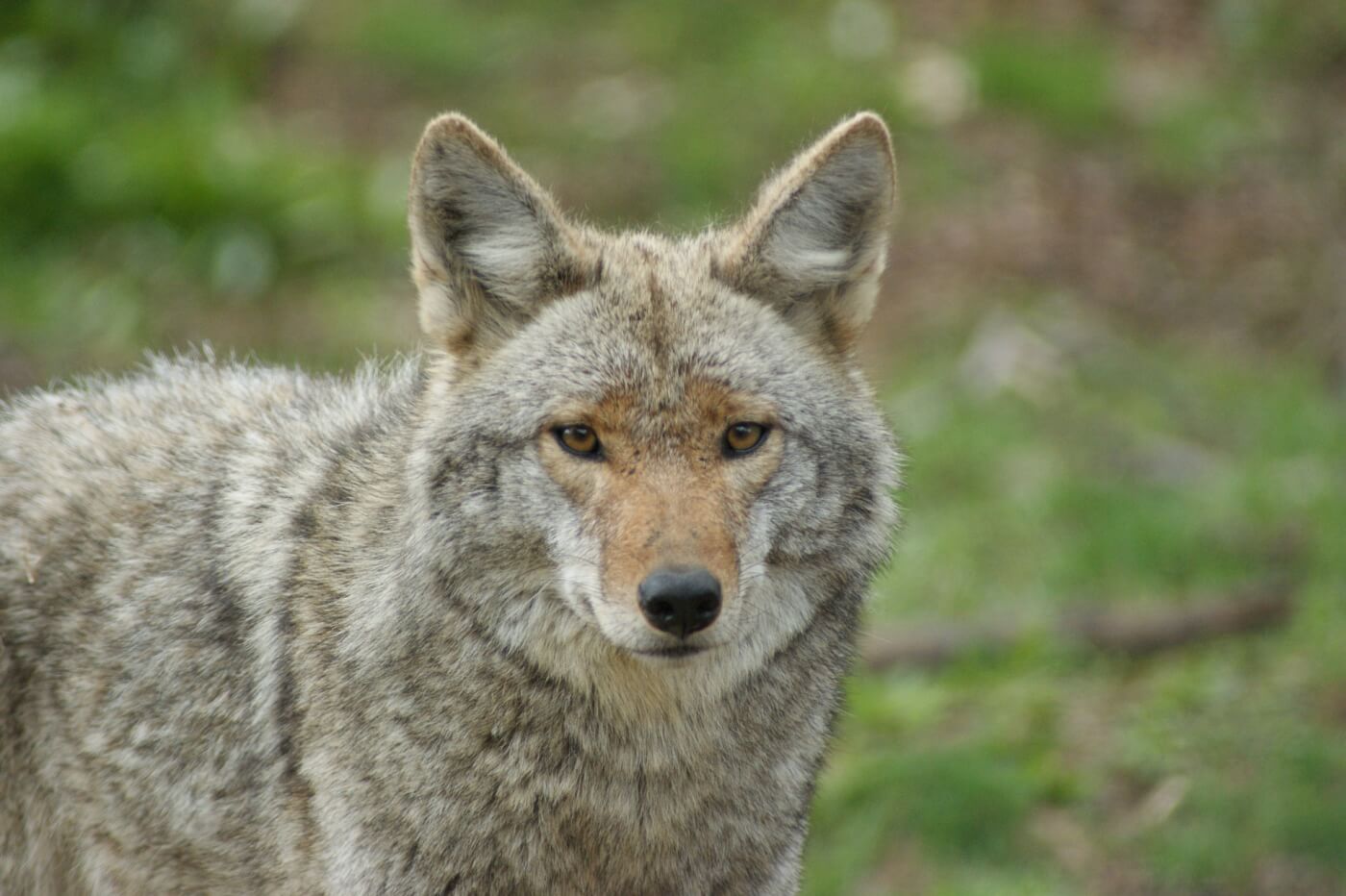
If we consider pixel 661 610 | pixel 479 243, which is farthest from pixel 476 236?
pixel 661 610

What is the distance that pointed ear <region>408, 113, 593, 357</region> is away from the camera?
13.3 ft

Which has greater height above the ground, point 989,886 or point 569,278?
point 569,278

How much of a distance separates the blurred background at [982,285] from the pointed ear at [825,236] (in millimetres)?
2307

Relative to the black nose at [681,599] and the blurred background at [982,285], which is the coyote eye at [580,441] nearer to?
the black nose at [681,599]

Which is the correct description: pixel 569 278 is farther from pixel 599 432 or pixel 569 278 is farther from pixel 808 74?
pixel 808 74

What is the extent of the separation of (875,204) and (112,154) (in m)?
7.19

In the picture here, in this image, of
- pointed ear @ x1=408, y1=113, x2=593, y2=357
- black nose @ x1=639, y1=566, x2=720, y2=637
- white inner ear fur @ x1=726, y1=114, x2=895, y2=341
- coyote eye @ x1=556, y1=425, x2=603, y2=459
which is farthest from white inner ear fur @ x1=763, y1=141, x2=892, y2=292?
black nose @ x1=639, y1=566, x2=720, y2=637

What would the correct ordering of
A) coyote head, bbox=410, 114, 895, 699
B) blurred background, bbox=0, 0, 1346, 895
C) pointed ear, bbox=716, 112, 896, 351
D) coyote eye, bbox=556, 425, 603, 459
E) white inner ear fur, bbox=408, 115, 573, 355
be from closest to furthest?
1. coyote head, bbox=410, 114, 895, 699
2. coyote eye, bbox=556, 425, 603, 459
3. white inner ear fur, bbox=408, 115, 573, 355
4. pointed ear, bbox=716, 112, 896, 351
5. blurred background, bbox=0, 0, 1346, 895

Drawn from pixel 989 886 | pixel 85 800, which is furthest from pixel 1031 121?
pixel 85 800

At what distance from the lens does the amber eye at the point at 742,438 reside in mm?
Answer: 3979

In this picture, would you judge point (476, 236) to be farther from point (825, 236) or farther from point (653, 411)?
point (825, 236)

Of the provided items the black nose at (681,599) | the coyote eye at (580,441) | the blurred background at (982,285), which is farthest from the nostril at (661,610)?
the blurred background at (982,285)

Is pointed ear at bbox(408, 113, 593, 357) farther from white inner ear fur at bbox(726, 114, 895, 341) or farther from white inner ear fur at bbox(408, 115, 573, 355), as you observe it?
white inner ear fur at bbox(726, 114, 895, 341)

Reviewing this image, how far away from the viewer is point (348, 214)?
10391 mm
